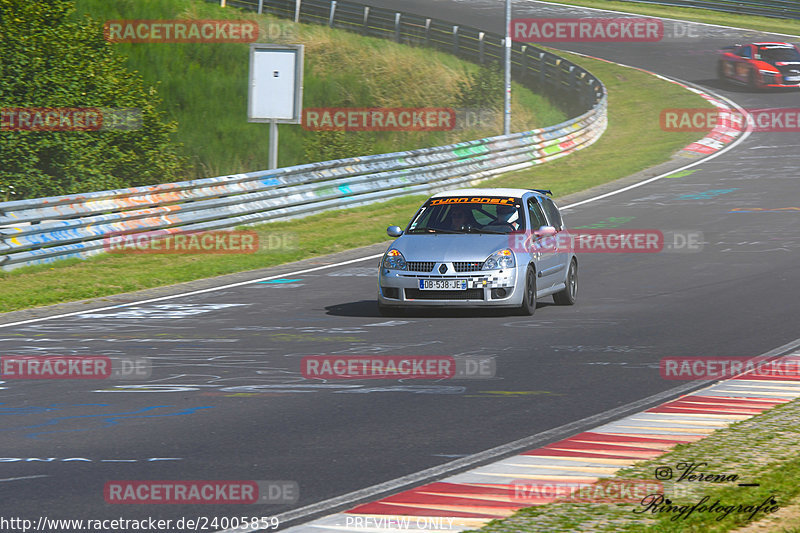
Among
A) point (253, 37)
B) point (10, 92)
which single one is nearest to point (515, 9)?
point (253, 37)

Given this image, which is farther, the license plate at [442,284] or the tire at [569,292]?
the tire at [569,292]

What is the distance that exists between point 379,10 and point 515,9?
1151 cm

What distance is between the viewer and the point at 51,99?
28062 millimetres

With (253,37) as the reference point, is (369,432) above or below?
below

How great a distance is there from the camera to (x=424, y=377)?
10.2 meters

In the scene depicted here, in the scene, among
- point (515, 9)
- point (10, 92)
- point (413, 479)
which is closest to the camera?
point (413, 479)

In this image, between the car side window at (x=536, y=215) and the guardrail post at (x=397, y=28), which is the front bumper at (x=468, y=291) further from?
the guardrail post at (x=397, y=28)

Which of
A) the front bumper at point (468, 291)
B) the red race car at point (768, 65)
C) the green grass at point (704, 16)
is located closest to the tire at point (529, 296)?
the front bumper at point (468, 291)

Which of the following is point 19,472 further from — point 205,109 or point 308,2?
point 308,2

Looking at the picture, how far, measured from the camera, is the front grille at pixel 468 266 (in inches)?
550

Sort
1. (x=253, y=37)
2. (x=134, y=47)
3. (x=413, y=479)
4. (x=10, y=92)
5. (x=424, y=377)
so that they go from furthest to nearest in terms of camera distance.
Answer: (x=253, y=37)
(x=134, y=47)
(x=10, y=92)
(x=424, y=377)
(x=413, y=479)

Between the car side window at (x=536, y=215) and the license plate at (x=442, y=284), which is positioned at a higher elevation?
the car side window at (x=536, y=215)

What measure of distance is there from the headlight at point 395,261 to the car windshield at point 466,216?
84 centimetres

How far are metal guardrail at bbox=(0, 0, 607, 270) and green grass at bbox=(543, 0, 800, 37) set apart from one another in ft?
71.1
